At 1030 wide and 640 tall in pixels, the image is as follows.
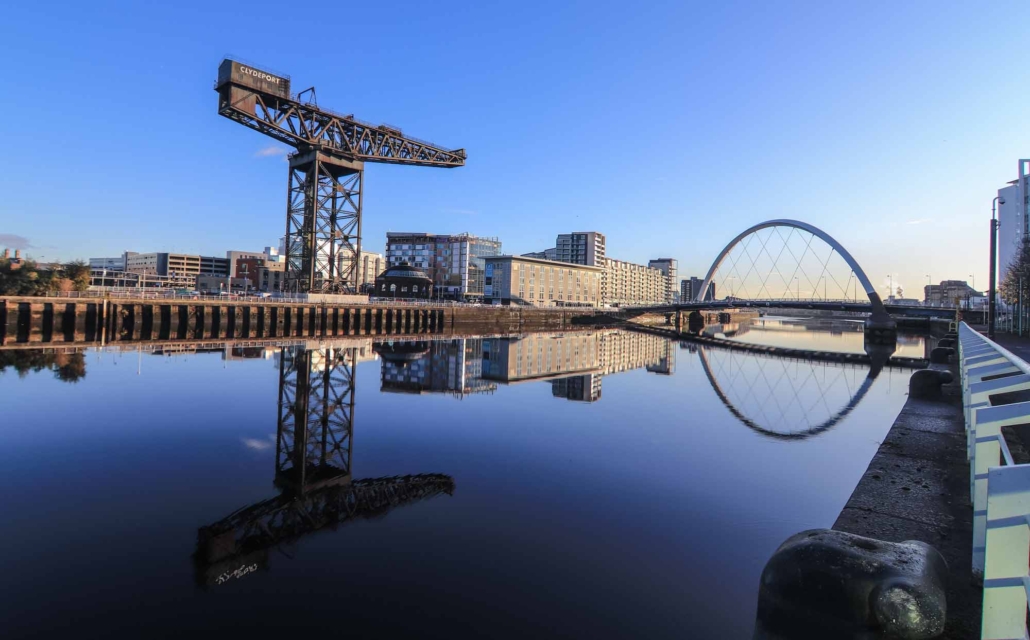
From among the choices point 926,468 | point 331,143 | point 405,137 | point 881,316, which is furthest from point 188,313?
point 881,316

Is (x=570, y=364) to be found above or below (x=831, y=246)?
below

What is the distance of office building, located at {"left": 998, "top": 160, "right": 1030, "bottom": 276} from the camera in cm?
7694

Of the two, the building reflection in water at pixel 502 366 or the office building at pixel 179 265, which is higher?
the office building at pixel 179 265

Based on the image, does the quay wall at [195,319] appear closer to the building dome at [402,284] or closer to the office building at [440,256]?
the building dome at [402,284]

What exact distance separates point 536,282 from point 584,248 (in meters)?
63.2

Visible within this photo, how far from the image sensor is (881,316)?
60188mm

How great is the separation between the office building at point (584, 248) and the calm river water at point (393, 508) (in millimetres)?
144695

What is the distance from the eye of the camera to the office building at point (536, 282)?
3786 inches

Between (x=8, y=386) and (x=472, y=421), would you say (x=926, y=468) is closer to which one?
(x=472, y=421)

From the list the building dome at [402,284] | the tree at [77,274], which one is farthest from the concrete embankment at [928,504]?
the building dome at [402,284]

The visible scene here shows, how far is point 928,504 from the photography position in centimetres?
639

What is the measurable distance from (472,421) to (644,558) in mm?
8102

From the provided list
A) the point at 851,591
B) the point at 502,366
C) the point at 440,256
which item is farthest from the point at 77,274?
the point at 440,256

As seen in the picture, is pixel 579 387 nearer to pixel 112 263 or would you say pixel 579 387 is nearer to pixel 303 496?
pixel 303 496
